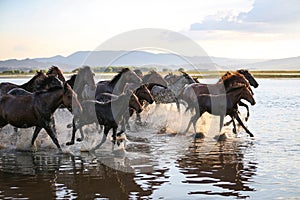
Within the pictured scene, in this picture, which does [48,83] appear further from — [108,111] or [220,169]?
[220,169]

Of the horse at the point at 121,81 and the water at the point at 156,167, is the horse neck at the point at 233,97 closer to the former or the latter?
the water at the point at 156,167

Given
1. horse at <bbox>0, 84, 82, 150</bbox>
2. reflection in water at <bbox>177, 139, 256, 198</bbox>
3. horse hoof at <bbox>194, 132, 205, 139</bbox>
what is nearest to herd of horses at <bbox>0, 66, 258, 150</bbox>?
horse at <bbox>0, 84, 82, 150</bbox>

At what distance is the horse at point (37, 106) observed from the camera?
11539 millimetres

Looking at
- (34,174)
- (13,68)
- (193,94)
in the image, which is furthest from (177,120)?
(13,68)

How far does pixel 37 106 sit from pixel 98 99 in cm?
208

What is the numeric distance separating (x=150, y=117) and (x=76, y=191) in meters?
9.75

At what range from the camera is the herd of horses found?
1180cm

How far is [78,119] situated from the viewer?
12.2m

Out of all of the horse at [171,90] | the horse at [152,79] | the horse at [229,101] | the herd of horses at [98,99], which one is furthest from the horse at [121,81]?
the horse at [171,90]

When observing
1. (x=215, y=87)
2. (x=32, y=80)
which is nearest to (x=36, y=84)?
(x=32, y=80)

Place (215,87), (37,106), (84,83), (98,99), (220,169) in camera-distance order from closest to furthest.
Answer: (220,169)
(37,106)
(98,99)
(84,83)
(215,87)

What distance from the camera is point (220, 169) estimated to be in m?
9.94

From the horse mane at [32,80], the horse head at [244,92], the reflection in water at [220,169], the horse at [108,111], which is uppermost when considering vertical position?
the horse mane at [32,80]

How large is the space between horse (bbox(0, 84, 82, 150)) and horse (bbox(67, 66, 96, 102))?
2.02m
